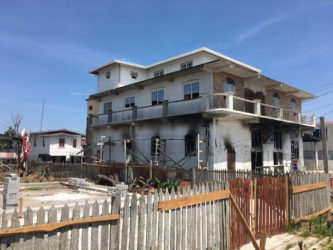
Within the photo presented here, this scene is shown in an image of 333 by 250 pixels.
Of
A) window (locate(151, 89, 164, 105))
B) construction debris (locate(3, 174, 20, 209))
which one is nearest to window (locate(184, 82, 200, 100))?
window (locate(151, 89, 164, 105))

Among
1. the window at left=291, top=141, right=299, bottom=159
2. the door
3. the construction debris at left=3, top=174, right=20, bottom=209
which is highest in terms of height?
the window at left=291, top=141, right=299, bottom=159

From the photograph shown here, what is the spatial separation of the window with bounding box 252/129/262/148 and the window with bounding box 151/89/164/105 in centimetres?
808

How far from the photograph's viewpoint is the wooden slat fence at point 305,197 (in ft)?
26.3

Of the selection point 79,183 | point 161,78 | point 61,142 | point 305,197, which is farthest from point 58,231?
point 61,142

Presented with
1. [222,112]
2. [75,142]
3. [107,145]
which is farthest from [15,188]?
[75,142]

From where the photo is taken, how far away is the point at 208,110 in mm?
16422

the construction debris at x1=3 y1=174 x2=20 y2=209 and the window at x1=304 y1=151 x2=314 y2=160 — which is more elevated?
the window at x1=304 y1=151 x2=314 y2=160

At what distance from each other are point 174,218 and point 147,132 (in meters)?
17.4

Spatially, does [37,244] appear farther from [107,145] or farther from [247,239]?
[107,145]

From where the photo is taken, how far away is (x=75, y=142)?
127ft

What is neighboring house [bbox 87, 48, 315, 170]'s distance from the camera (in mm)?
17688

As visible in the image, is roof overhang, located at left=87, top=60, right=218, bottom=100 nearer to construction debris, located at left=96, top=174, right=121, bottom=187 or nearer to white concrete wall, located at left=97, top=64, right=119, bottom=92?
white concrete wall, located at left=97, top=64, right=119, bottom=92

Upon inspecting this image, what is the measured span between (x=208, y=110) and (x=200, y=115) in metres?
1.23

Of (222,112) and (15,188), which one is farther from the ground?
(222,112)
